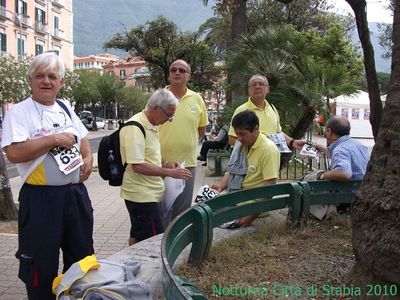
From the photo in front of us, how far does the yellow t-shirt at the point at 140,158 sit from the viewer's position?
368 centimetres

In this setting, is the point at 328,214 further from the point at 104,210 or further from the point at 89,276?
the point at 104,210

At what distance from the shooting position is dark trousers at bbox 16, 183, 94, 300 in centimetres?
283

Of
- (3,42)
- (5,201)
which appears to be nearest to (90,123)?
(3,42)

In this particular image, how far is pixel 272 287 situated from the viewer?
2910 millimetres

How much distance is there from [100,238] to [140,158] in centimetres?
249

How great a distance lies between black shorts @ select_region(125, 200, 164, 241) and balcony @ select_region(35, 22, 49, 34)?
5463cm

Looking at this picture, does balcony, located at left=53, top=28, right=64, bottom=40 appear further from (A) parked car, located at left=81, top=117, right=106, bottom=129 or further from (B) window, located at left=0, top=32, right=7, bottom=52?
(A) parked car, located at left=81, top=117, right=106, bottom=129

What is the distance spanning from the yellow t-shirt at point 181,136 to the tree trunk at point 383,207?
2.21m

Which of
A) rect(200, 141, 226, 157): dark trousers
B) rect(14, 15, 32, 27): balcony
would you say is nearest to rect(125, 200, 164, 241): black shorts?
rect(200, 141, 226, 157): dark trousers

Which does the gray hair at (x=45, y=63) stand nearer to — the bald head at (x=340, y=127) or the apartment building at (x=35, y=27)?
the bald head at (x=340, y=127)

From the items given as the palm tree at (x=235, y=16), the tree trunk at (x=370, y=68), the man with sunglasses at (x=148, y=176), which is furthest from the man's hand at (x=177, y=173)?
the palm tree at (x=235, y=16)

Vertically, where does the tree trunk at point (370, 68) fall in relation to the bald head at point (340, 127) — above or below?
above

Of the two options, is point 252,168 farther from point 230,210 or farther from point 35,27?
point 35,27

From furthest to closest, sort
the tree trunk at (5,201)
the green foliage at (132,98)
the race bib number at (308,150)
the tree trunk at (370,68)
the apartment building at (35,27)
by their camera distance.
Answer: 1. the green foliage at (132,98)
2. the apartment building at (35,27)
3. the tree trunk at (5,201)
4. the race bib number at (308,150)
5. the tree trunk at (370,68)
